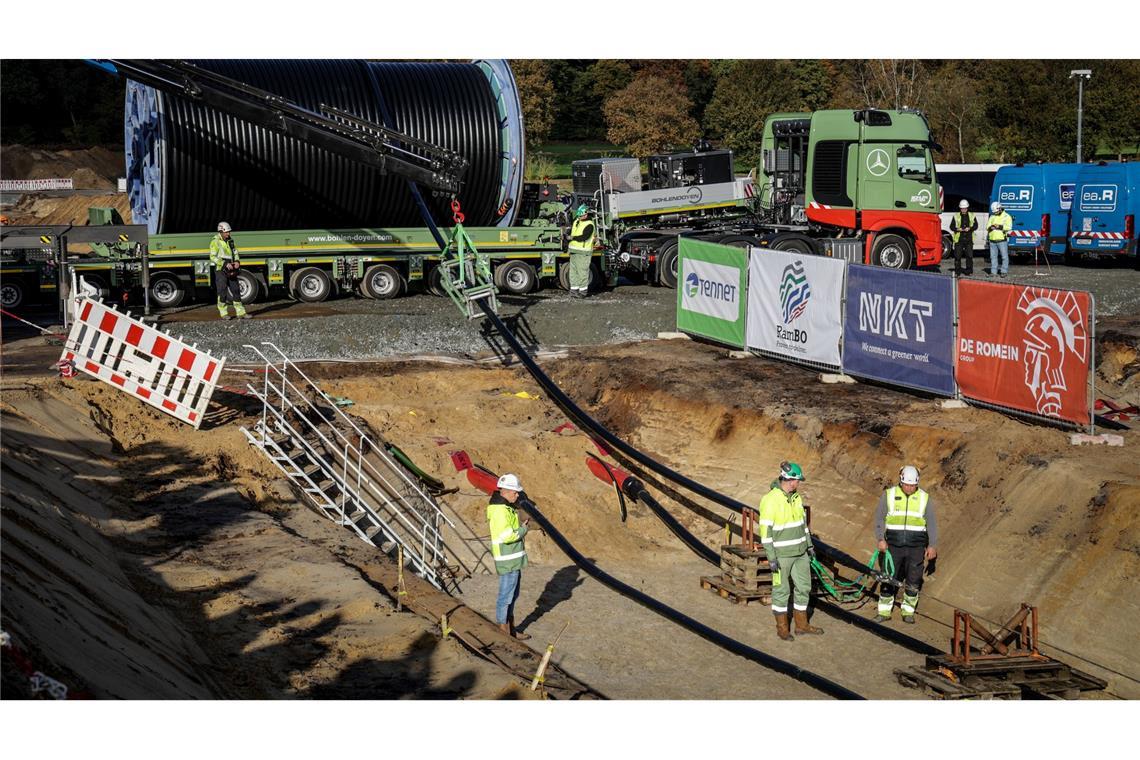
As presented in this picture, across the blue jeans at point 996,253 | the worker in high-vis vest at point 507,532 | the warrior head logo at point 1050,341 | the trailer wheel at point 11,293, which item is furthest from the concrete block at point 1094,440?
the trailer wheel at point 11,293

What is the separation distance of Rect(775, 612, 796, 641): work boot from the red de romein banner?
15.8 feet

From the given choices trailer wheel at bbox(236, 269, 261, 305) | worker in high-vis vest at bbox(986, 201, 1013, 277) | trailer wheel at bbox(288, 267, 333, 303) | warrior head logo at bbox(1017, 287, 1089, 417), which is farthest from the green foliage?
warrior head logo at bbox(1017, 287, 1089, 417)

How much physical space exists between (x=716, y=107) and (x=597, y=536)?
1419 inches

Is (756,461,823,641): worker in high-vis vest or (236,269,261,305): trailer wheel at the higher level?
(236,269,261,305): trailer wheel

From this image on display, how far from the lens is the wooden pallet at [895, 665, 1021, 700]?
11398 millimetres

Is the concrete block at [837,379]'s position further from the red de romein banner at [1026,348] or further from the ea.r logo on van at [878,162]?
the ea.r logo on van at [878,162]

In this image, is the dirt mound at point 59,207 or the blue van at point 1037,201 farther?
the dirt mound at point 59,207

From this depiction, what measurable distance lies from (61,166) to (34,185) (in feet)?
15.7

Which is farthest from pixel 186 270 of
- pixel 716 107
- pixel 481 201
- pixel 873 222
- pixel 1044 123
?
pixel 1044 123

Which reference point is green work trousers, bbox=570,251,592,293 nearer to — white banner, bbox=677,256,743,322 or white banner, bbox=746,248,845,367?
white banner, bbox=677,256,743,322

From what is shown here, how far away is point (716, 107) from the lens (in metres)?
50.4

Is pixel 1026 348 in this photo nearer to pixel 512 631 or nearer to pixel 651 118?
pixel 512 631

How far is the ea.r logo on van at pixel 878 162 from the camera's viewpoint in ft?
89.7

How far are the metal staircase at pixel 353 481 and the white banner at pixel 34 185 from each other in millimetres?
36653
